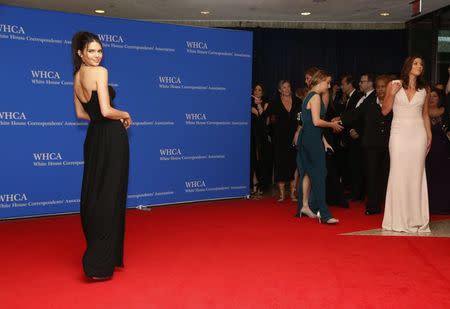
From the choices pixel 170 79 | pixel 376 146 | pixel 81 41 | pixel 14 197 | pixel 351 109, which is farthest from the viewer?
pixel 351 109

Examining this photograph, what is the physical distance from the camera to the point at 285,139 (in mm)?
7836

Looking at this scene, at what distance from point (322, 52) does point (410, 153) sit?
6.60 m

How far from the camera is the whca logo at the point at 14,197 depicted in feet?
20.1

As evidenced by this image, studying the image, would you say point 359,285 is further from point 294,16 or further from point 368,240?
point 294,16

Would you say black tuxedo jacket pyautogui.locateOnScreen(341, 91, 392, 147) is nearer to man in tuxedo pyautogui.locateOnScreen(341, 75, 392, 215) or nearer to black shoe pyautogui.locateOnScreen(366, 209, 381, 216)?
man in tuxedo pyautogui.locateOnScreen(341, 75, 392, 215)

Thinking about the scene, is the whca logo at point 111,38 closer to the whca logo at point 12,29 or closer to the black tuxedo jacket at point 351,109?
the whca logo at point 12,29

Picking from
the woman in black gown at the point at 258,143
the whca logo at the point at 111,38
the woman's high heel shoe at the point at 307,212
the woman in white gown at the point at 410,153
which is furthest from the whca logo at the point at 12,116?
the woman in white gown at the point at 410,153

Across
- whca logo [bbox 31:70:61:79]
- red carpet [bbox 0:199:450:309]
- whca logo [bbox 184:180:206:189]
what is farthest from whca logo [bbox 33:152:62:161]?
whca logo [bbox 184:180:206:189]

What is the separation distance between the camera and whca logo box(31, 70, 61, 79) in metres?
6.23

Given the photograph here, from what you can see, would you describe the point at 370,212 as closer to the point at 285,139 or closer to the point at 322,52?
the point at 285,139

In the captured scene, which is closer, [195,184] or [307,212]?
[307,212]

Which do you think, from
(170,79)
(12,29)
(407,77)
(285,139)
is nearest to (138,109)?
(170,79)

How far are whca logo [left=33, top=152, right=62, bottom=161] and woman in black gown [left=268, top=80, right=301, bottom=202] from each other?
2.88m

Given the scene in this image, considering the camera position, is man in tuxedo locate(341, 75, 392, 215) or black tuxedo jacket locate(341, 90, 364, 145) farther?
black tuxedo jacket locate(341, 90, 364, 145)
